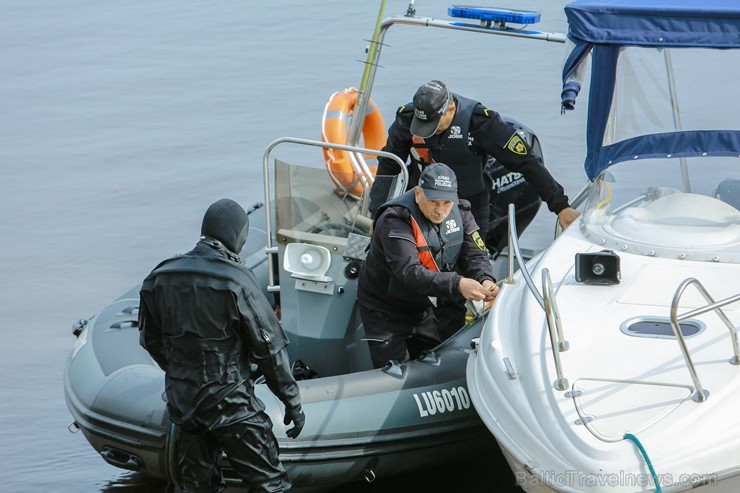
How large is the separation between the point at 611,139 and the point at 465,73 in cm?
790

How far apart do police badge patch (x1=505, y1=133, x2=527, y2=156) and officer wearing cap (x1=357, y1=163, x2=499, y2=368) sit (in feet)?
1.98

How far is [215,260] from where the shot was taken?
422 cm

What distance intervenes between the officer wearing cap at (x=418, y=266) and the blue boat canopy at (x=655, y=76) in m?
0.73

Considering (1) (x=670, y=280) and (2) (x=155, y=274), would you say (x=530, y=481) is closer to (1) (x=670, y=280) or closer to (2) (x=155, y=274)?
(1) (x=670, y=280)

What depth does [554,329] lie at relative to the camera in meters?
4.27

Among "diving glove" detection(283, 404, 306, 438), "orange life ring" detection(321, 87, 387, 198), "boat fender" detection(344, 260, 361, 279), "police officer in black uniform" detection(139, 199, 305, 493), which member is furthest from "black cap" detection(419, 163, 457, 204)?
"orange life ring" detection(321, 87, 387, 198)

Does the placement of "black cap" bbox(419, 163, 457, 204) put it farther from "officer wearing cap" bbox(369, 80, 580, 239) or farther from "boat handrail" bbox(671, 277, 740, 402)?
"boat handrail" bbox(671, 277, 740, 402)

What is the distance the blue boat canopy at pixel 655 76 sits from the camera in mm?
5035

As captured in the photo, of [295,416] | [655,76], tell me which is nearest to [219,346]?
[295,416]

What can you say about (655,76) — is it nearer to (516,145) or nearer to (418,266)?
(516,145)

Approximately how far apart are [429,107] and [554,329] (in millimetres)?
1716

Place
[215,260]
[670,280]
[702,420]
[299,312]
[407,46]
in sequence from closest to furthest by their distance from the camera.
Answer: [702,420] < [215,260] < [670,280] < [299,312] < [407,46]

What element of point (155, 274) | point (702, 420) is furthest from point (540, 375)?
point (155, 274)

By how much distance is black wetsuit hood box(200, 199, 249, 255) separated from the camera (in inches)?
168
